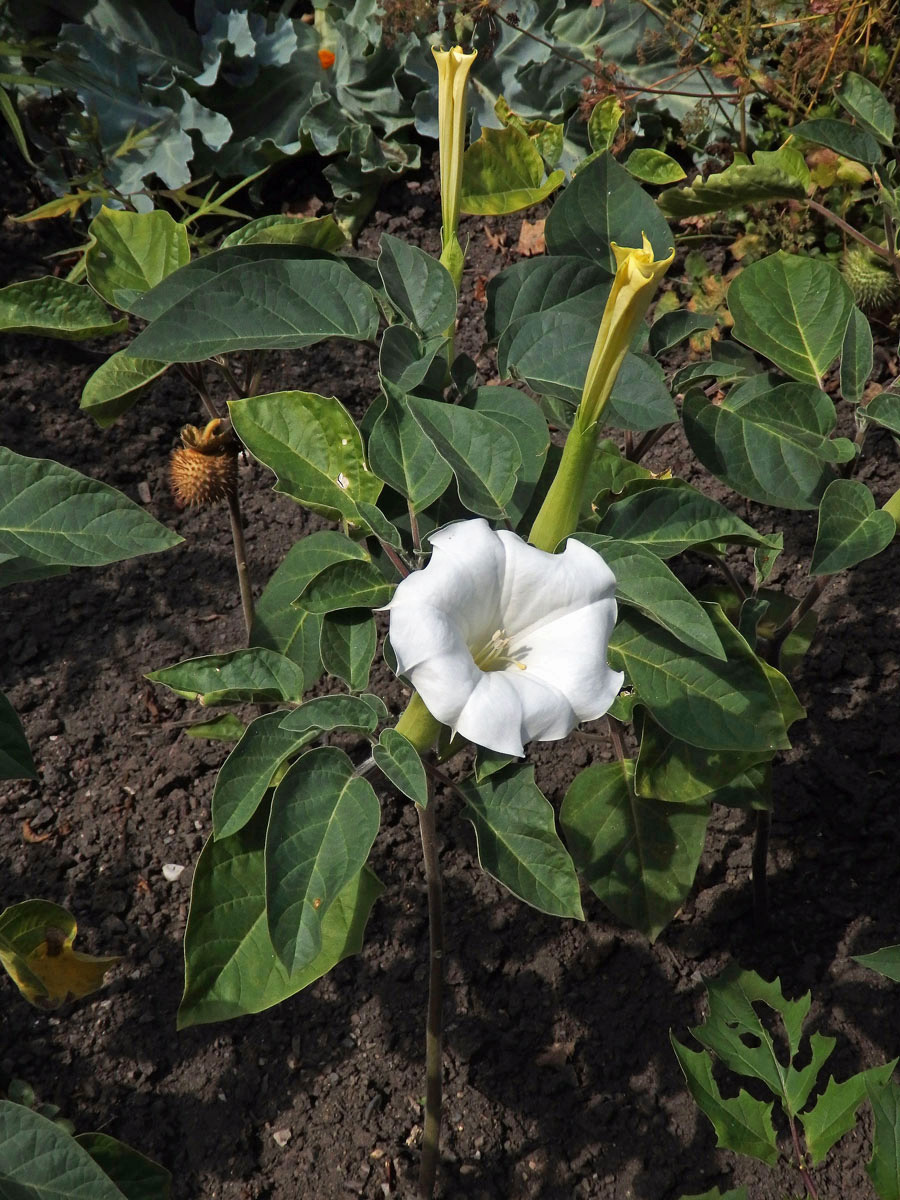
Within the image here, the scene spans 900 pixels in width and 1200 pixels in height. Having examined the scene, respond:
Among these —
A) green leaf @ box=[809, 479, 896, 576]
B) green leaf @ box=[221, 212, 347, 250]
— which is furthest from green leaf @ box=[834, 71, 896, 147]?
green leaf @ box=[221, 212, 347, 250]

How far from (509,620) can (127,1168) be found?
3.14ft

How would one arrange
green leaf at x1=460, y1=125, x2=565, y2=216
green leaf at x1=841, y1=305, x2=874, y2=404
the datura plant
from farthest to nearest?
green leaf at x1=460, y1=125, x2=565, y2=216, green leaf at x1=841, y1=305, x2=874, y2=404, the datura plant

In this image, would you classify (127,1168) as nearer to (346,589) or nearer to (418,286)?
(346,589)

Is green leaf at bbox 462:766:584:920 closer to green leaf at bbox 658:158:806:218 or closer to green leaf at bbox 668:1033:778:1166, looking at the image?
green leaf at bbox 668:1033:778:1166

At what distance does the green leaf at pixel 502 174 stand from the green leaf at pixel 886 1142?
1313 mm

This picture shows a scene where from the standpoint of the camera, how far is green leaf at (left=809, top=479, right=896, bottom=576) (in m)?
1.35

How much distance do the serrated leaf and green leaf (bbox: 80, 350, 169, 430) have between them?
89 centimetres

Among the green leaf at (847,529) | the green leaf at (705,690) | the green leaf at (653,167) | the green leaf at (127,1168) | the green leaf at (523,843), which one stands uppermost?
the green leaf at (653,167)

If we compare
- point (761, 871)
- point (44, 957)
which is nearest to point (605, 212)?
point (761, 871)

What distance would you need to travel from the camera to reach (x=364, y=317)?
1329 millimetres

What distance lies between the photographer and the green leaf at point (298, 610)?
1.50 m

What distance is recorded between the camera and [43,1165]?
1172mm

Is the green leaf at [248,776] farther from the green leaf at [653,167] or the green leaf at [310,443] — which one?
the green leaf at [653,167]

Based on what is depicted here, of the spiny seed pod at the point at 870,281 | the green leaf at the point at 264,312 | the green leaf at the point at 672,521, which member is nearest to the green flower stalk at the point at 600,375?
the green leaf at the point at 672,521
